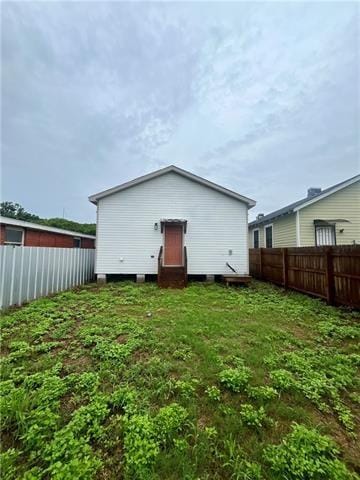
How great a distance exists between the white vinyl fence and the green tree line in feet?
54.7

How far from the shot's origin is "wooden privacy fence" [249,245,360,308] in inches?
208

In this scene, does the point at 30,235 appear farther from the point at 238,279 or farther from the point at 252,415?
the point at 252,415

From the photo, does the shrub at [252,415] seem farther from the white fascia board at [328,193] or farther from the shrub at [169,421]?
the white fascia board at [328,193]

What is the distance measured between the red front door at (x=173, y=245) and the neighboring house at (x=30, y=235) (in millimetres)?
7295

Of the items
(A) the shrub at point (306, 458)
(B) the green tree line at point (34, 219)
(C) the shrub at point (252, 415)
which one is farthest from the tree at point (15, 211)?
(A) the shrub at point (306, 458)

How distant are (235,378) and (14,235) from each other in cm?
1239

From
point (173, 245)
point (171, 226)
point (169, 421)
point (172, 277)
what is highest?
point (171, 226)

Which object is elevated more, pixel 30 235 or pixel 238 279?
pixel 30 235

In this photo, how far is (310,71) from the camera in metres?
10.1

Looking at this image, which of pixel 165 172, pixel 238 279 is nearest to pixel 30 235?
pixel 165 172

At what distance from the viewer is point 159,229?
9.85 m

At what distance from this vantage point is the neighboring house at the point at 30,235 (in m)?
10.2

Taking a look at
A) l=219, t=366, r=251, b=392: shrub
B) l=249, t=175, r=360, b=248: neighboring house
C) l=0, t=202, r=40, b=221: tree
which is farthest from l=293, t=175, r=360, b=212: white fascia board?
l=0, t=202, r=40, b=221: tree

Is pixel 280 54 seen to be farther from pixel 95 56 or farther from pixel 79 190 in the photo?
pixel 79 190
